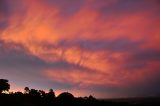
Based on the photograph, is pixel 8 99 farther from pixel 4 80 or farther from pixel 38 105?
pixel 4 80

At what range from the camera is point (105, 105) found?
587 ft

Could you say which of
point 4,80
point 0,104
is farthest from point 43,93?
point 0,104

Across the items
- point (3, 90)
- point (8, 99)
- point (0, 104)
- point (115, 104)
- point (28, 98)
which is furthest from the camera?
point (115, 104)

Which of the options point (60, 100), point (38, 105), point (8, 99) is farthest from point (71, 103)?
point (8, 99)

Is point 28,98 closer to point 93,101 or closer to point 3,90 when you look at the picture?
point 3,90

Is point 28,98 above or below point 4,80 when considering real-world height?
below

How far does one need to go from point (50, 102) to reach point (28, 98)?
8464 millimetres

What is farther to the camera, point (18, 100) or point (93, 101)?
point (93, 101)

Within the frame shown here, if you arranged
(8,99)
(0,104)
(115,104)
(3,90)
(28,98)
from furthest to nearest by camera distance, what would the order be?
(115,104) → (3,90) → (28,98) → (8,99) → (0,104)

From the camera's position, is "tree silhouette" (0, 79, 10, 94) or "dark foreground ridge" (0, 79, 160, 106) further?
"tree silhouette" (0, 79, 10, 94)

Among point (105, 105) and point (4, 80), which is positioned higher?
point (4, 80)

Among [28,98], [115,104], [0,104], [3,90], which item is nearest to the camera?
[0,104]

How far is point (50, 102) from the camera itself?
520ft

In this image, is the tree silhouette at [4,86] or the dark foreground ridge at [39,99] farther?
the tree silhouette at [4,86]
